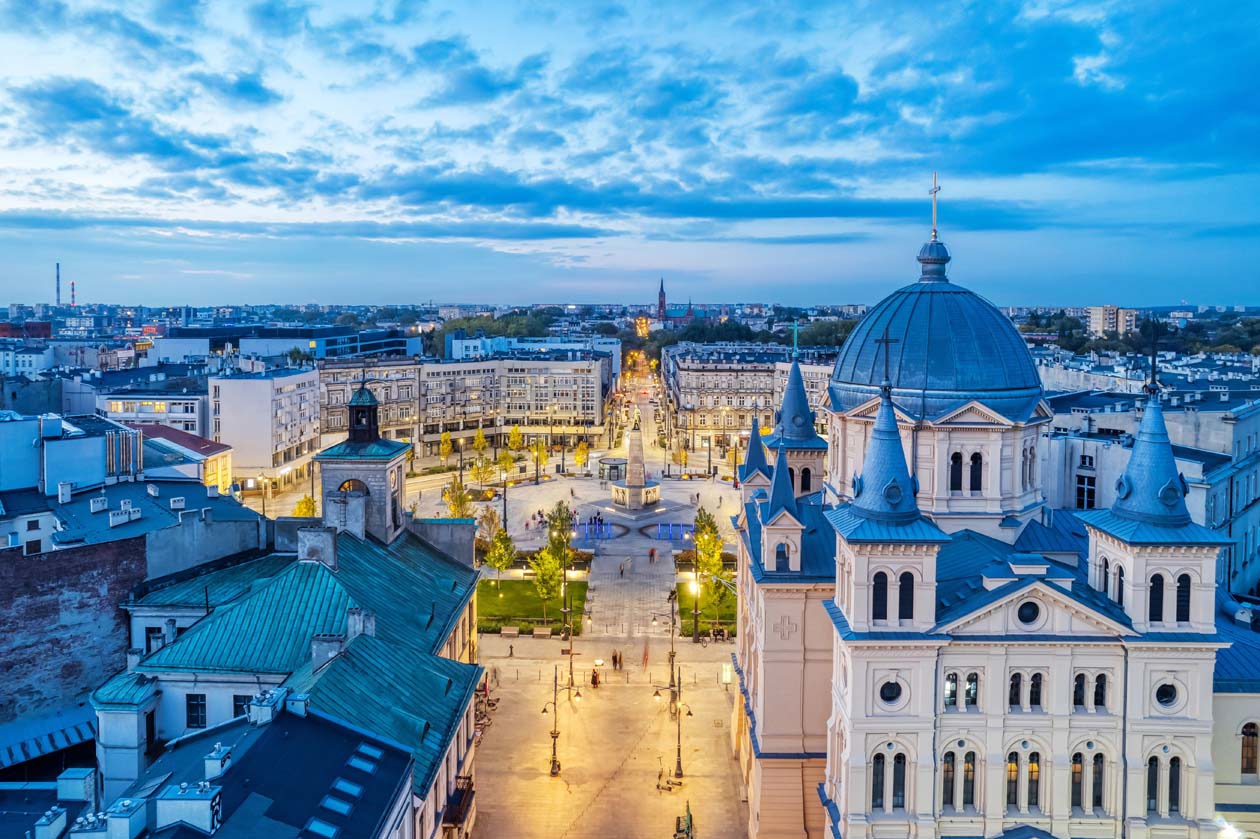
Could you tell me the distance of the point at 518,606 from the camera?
281 ft

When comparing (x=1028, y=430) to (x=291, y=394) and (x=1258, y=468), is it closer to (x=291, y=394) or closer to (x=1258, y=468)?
(x=1258, y=468)

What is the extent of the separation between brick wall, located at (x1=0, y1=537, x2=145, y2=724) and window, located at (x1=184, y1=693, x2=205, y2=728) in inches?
482

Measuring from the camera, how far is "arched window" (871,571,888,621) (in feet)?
131

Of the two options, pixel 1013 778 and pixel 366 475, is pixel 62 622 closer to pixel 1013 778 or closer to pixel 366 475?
pixel 366 475

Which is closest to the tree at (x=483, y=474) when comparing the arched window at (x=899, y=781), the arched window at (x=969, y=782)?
the arched window at (x=899, y=781)

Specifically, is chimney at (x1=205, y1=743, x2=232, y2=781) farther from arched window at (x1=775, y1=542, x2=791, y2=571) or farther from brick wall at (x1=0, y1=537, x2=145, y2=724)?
arched window at (x1=775, y1=542, x2=791, y2=571)

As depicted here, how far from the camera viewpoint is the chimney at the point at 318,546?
49.2 m

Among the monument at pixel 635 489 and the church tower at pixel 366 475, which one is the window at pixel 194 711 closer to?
the church tower at pixel 366 475

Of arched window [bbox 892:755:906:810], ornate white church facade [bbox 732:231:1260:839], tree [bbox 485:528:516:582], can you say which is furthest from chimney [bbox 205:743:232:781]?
tree [bbox 485:528:516:582]

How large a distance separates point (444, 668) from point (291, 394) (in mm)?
105892

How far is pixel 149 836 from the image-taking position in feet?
90.6

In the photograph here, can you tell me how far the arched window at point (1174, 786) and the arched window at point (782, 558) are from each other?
18029 millimetres

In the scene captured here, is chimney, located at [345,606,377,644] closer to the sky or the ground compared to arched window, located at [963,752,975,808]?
closer to the sky

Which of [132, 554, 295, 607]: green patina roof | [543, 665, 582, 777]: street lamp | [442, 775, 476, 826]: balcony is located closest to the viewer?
[442, 775, 476, 826]: balcony
